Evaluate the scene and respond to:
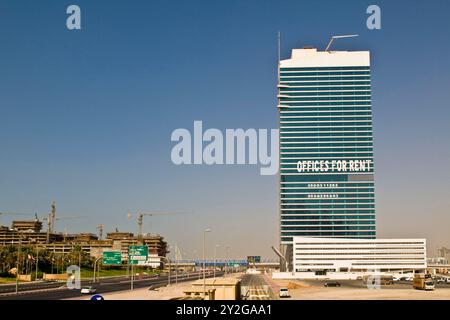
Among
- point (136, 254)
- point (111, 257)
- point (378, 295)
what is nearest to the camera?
point (378, 295)

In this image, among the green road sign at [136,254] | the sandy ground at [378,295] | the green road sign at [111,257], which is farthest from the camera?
the green road sign at [111,257]

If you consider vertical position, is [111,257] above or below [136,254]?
below

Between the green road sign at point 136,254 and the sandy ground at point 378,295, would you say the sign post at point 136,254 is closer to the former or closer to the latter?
the green road sign at point 136,254

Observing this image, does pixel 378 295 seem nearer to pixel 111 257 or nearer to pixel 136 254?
pixel 136 254

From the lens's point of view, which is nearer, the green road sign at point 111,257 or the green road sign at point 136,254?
the green road sign at point 136,254

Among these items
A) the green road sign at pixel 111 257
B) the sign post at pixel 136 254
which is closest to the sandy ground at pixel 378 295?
the sign post at pixel 136 254

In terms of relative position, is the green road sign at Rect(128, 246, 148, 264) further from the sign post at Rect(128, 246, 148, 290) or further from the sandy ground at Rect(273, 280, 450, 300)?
the sandy ground at Rect(273, 280, 450, 300)

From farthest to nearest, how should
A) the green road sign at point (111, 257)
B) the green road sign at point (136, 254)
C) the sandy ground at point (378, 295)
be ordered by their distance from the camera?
the green road sign at point (111, 257)
the green road sign at point (136, 254)
the sandy ground at point (378, 295)

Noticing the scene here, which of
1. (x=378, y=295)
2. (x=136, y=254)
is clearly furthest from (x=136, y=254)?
(x=378, y=295)

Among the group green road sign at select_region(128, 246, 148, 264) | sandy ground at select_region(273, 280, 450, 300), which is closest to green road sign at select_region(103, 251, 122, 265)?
green road sign at select_region(128, 246, 148, 264)

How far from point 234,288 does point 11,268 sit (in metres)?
160
